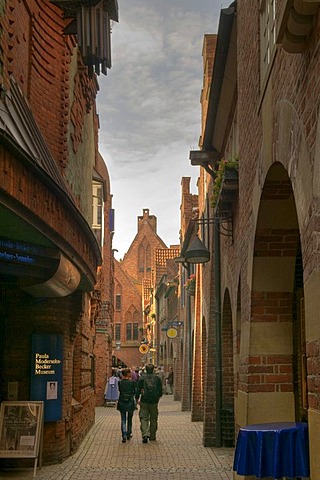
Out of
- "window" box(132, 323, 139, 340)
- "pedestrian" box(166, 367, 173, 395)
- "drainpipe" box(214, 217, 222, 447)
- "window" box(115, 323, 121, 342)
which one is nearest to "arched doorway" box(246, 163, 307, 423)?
"drainpipe" box(214, 217, 222, 447)

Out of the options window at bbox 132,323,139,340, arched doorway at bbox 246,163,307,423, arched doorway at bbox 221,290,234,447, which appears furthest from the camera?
window at bbox 132,323,139,340

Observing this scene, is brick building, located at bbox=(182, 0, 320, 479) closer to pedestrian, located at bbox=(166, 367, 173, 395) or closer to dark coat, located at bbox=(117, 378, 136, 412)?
dark coat, located at bbox=(117, 378, 136, 412)

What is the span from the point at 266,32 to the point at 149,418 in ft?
35.0

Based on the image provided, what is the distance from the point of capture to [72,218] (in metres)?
9.59

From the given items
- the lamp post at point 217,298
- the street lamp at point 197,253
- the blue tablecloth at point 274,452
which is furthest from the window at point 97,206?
the blue tablecloth at point 274,452

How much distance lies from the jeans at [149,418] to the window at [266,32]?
1007cm

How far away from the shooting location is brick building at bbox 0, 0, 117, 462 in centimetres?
820

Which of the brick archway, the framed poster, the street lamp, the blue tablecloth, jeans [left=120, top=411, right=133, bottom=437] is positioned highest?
the street lamp

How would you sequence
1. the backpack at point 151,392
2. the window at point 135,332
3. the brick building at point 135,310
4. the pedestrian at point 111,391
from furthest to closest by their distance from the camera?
the window at point 135,332
the brick building at point 135,310
the pedestrian at point 111,391
the backpack at point 151,392

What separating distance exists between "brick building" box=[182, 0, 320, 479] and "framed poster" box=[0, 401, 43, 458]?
10.8 ft

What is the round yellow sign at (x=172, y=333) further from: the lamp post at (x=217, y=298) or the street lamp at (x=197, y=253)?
the street lamp at (x=197, y=253)

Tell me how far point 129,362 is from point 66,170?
56401mm

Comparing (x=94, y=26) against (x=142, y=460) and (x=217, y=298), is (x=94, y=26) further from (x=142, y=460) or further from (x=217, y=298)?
(x=142, y=460)

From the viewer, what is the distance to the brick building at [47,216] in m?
8.20
